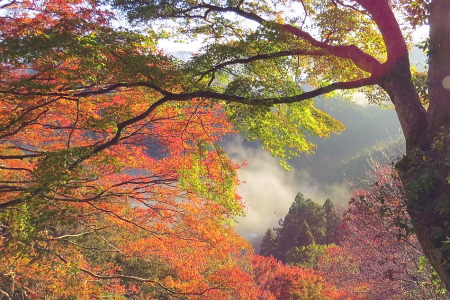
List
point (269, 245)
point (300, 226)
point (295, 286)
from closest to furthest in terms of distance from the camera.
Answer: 1. point (295, 286)
2. point (300, 226)
3. point (269, 245)

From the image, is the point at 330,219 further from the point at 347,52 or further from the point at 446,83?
the point at 446,83

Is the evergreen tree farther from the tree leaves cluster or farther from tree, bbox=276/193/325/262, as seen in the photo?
tree, bbox=276/193/325/262

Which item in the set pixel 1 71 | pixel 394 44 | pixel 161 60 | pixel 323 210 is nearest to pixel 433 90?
pixel 394 44

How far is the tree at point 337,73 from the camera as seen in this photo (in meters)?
3.04

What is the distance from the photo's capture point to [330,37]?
5.70 meters

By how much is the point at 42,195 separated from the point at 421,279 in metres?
8.61

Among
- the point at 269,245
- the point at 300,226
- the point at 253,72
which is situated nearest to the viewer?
the point at 253,72

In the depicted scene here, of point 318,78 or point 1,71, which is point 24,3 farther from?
point 318,78

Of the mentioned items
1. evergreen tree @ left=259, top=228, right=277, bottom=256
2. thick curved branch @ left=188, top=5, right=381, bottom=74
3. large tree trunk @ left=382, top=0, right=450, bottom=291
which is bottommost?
large tree trunk @ left=382, top=0, right=450, bottom=291

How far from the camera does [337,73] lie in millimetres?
5855

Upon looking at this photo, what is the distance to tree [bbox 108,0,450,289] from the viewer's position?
3.04m

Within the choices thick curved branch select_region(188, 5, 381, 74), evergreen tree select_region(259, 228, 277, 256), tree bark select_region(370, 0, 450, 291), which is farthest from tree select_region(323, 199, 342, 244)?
tree bark select_region(370, 0, 450, 291)

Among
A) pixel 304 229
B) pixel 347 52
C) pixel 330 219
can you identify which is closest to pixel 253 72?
pixel 347 52

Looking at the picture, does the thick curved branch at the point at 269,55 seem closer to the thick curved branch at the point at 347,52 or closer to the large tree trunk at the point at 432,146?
the thick curved branch at the point at 347,52
